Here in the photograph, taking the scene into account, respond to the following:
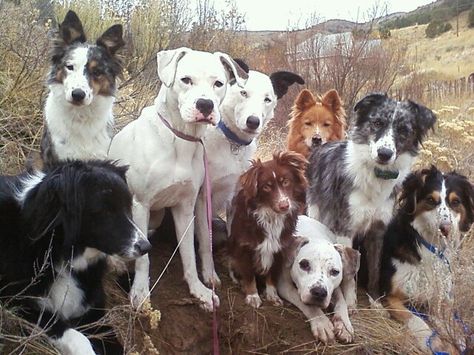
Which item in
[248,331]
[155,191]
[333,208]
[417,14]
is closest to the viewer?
[155,191]

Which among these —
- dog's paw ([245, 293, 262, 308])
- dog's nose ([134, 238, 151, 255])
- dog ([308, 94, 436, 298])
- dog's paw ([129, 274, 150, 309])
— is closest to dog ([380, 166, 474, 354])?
dog ([308, 94, 436, 298])

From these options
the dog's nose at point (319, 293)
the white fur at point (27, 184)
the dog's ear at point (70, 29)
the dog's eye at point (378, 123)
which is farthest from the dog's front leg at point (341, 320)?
the dog's ear at point (70, 29)

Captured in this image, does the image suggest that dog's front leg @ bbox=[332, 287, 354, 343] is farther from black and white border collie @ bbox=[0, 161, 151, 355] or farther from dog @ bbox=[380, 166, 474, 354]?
black and white border collie @ bbox=[0, 161, 151, 355]

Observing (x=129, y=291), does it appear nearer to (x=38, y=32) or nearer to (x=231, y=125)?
(x=231, y=125)

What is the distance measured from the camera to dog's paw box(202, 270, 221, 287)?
4.84m

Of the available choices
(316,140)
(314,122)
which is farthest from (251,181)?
(314,122)

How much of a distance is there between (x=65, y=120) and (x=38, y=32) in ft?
9.56

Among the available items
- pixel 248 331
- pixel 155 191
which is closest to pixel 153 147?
pixel 155 191

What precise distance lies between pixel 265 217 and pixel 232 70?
3.66 feet

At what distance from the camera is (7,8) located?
7.35m

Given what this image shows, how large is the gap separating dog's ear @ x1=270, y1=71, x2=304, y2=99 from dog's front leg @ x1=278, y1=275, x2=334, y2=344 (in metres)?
1.65

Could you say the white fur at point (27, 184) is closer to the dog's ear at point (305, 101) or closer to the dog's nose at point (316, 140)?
the dog's nose at point (316, 140)

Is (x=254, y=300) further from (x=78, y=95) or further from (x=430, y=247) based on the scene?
(x=78, y=95)

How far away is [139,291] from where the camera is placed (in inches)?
171
